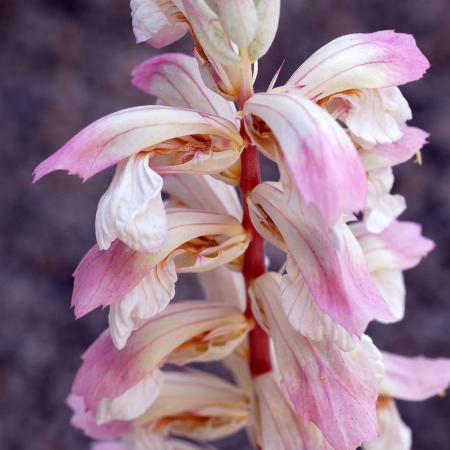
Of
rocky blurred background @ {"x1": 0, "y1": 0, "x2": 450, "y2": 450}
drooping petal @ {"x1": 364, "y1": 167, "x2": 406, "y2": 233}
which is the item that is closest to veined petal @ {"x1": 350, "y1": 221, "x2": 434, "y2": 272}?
drooping petal @ {"x1": 364, "y1": 167, "x2": 406, "y2": 233}

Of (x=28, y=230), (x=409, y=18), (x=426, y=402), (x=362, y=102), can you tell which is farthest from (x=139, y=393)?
(x=409, y=18)

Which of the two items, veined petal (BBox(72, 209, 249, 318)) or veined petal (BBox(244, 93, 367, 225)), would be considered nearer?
veined petal (BBox(244, 93, 367, 225))

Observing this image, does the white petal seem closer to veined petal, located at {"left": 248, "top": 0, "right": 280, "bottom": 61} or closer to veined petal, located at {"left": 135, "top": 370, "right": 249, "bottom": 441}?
veined petal, located at {"left": 135, "top": 370, "right": 249, "bottom": 441}

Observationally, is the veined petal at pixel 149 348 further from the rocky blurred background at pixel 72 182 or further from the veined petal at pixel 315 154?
the rocky blurred background at pixel 72 182

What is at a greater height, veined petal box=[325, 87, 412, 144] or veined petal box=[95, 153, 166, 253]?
veined petal box=[95, 153, 166, 253]

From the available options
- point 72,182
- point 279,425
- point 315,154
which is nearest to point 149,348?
point 279,425
